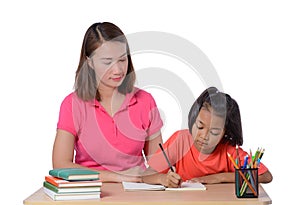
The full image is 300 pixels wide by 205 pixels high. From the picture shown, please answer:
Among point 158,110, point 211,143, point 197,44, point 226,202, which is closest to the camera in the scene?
point 226,202

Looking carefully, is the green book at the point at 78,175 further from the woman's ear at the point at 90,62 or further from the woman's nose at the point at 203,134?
the woman's ear at the point at 90,62

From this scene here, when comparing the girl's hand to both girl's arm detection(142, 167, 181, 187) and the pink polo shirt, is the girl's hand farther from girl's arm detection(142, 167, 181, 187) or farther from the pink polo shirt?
Result: the pink polo shirt

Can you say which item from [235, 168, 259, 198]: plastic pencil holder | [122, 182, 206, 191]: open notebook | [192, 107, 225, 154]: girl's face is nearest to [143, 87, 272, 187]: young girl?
[192, 107, 225, 154]: girl's face

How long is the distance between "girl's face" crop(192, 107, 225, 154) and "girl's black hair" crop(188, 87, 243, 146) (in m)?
0.04

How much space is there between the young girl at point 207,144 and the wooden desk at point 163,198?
0.32m

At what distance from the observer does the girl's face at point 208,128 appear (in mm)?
3557

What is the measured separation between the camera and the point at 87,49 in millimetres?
3805

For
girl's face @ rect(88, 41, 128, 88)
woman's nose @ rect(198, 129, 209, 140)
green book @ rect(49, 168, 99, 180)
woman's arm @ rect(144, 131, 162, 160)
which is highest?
girl's face @ rect(88, 41, 128, 88)

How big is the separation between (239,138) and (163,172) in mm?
451

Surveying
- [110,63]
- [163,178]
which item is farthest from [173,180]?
[110,63]

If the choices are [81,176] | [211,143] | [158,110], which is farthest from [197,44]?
[81,176]

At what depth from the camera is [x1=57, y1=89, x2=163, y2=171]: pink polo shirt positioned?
3797mm

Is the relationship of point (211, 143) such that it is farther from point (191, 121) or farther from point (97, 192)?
point (97, 192)

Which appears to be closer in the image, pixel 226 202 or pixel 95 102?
pixel 226 202
